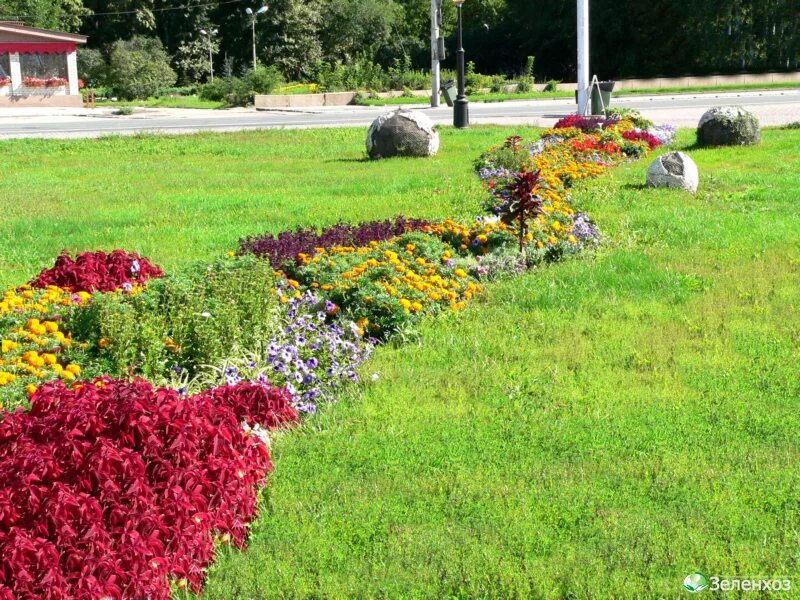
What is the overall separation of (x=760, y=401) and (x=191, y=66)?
63.0 metres

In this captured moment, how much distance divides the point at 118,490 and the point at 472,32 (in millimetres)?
61293

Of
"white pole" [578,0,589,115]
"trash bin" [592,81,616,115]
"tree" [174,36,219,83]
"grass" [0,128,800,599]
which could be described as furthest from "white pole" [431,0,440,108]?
"tree" [174,36,219,83]

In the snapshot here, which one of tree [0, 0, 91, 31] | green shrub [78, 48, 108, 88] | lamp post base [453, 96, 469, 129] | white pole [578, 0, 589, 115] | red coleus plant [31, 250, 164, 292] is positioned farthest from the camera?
tree [0, 0, 91, 31]

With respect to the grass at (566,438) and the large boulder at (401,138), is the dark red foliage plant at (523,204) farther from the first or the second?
the large boulder at (401,138)

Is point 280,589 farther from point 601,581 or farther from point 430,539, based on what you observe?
point 601,581

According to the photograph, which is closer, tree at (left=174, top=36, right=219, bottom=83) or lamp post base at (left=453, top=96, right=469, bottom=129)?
lamp post base at (left=453, top=96, right=469, bottom=129)

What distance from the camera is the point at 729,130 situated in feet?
62.3

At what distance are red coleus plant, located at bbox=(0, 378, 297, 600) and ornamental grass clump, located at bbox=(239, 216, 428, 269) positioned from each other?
12.6ft

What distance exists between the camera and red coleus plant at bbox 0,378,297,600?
11.8 ft

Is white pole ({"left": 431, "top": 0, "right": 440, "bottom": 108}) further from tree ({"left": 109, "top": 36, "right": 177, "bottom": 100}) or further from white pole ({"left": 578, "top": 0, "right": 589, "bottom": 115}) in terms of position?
tree ({"left": 109, "top": 36, "right": 177, "bottom": 100})

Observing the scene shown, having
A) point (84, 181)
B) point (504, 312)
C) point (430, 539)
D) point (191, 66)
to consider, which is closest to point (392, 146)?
point (84, 181)

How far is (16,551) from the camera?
3514 mm

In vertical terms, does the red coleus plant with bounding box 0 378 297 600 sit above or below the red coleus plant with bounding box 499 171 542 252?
below

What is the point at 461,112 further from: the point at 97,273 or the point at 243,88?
the point at 243,88
